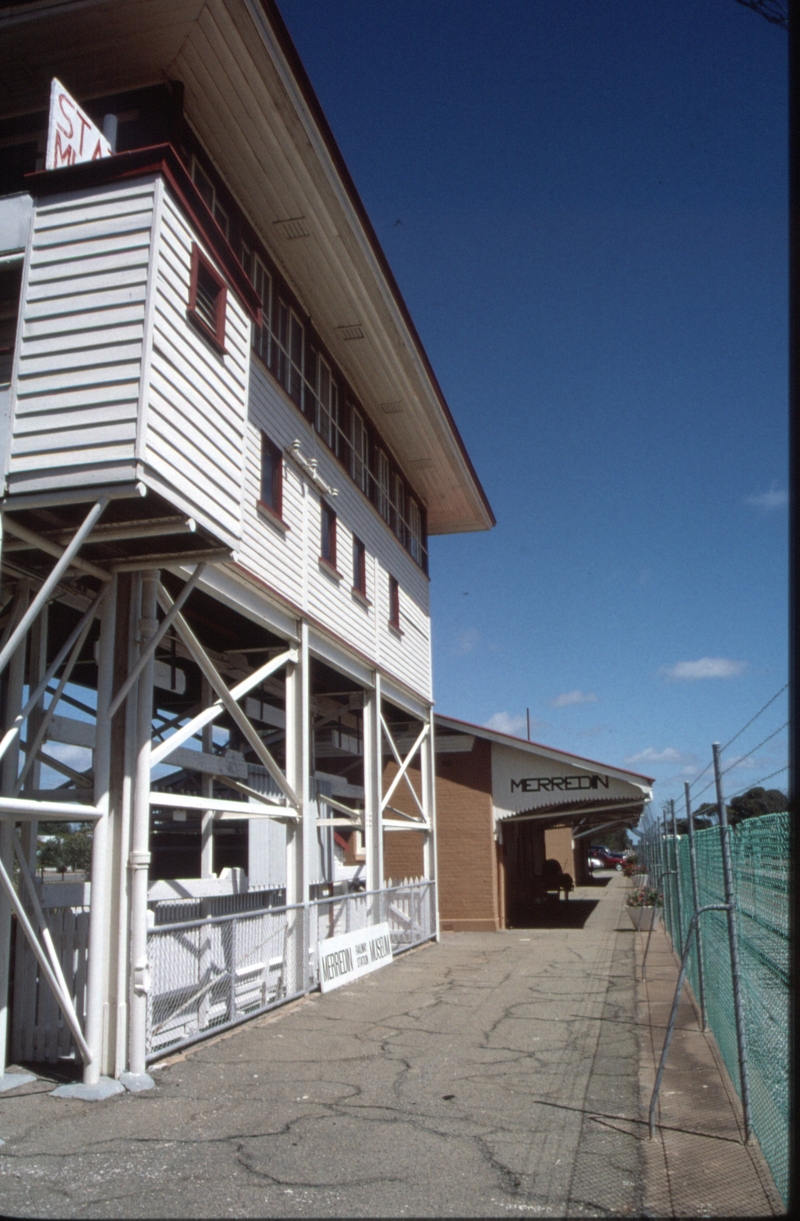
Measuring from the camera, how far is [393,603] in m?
19.1

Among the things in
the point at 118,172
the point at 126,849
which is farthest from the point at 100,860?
the point at 118,172

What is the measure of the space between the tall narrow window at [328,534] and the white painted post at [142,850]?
597cm

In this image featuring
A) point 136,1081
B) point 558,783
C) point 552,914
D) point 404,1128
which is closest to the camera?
point 404,1128

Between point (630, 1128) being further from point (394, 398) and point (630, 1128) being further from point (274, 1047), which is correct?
point (394, 398)

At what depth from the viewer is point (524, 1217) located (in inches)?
194

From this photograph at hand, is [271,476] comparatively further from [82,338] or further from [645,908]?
[645,908]

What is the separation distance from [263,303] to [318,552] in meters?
3.55

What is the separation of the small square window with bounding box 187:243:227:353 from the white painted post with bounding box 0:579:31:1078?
277 centimetres

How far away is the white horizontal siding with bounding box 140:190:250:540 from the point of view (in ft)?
25.6

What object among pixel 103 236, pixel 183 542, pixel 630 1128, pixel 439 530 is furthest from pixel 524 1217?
pixel 439 530

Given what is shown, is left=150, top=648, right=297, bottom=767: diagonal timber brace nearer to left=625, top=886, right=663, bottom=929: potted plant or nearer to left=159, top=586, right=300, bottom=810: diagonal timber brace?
left=159, top=586, right=300, bottom=810: diagonal timber brace

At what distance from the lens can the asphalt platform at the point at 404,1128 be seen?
5238mm

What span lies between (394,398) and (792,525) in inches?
592

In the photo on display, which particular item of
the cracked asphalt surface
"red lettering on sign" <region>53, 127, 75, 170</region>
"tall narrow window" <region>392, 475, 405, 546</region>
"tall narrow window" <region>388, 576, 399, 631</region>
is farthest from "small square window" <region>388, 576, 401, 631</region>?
"red lettering on sign" <region>53, 127, 75, 170</region>
